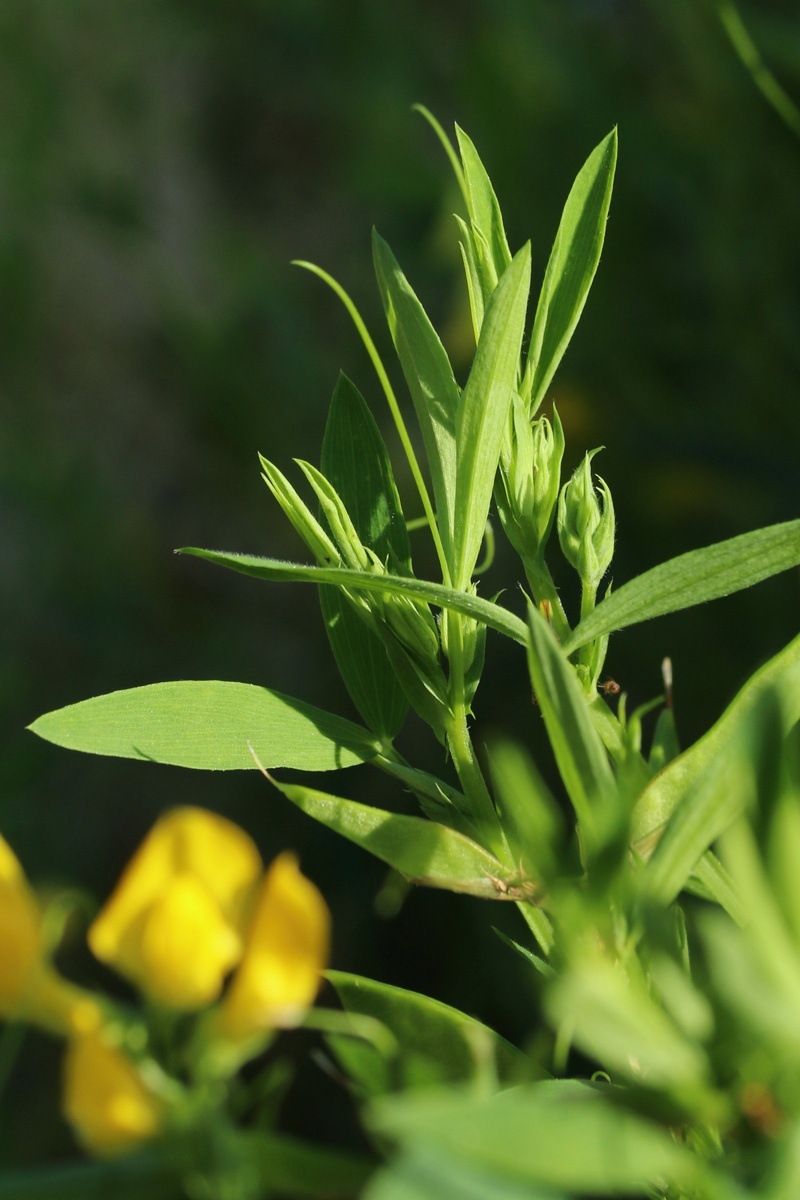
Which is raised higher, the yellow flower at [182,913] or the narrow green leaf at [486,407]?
the narrow green leaf at [486,407]

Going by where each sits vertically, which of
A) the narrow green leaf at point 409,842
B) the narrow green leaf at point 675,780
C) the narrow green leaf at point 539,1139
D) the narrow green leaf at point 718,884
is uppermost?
the narrow green leaf at point 539,1139

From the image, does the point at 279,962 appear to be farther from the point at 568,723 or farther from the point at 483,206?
the point at 483,206

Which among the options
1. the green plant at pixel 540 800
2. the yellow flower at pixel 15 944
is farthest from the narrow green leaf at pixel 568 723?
the yellow flower at pixel 15 944

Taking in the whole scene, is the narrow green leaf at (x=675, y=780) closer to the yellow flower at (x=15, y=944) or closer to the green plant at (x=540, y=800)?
the green plant at (x=540, y=800)

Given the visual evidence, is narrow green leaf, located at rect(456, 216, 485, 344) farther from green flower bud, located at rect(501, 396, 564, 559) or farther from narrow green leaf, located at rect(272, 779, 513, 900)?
narrow green leaf, located at rect(272, 779, 513, 900)

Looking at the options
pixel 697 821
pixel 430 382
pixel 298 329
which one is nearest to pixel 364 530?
pixel 430 382

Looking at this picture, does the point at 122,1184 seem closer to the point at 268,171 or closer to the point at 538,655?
the point at 538,655
